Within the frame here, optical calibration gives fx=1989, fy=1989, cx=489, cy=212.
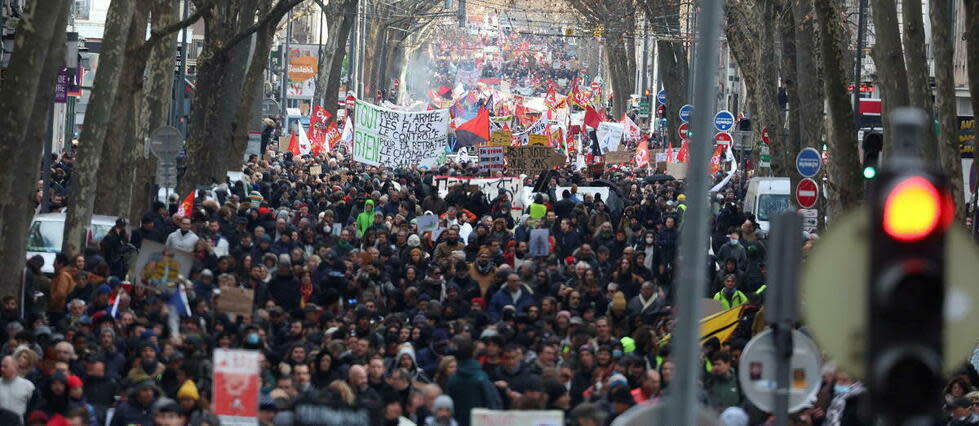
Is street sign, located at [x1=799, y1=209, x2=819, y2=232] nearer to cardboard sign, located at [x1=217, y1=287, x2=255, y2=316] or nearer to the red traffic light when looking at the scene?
cardboard sign, located at [x1=217, y1=287, x2=255, y2=316]

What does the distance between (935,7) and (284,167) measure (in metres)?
22.9

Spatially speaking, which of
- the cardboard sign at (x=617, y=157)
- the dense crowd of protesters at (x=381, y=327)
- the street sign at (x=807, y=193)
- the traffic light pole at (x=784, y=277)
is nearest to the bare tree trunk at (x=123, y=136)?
the dense crowd of protesters at (x=381, y=327)

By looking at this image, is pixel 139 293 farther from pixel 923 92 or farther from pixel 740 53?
pixel 740 53

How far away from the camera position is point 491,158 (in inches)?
1399

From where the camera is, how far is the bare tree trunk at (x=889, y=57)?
2206 cm

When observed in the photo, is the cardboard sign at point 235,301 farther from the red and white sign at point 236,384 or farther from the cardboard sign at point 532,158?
the cardboard sign at point 532,158

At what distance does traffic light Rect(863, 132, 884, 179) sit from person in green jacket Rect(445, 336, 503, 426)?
466cm

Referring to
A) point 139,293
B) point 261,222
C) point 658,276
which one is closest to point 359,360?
point 139,293

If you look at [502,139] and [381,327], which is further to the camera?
[502,139]

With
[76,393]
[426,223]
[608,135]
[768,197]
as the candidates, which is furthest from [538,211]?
[608,135]

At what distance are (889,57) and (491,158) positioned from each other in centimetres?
1401

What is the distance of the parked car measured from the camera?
23781mm

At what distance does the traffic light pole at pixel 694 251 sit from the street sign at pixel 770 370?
1.56 meters

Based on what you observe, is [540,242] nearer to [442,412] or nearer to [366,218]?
[366,218]
